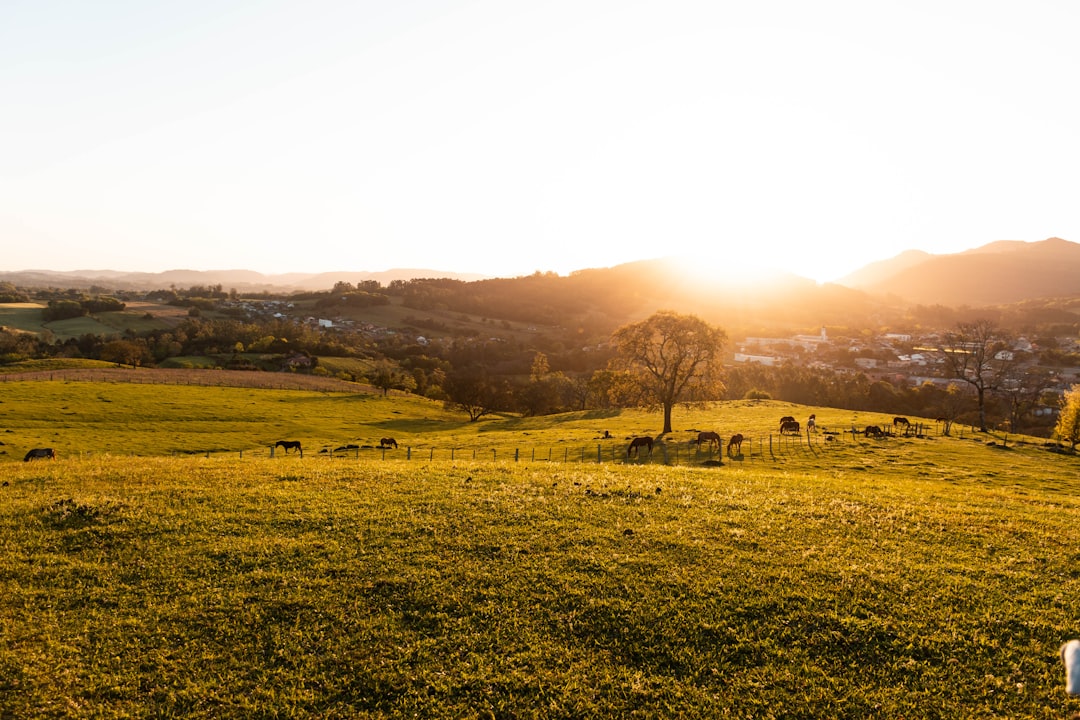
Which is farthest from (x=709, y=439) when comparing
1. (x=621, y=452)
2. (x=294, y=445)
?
(x=294, y=445)

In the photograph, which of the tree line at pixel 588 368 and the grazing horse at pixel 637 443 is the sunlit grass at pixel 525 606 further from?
the tree line at pixel 588 368

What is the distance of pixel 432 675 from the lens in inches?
417

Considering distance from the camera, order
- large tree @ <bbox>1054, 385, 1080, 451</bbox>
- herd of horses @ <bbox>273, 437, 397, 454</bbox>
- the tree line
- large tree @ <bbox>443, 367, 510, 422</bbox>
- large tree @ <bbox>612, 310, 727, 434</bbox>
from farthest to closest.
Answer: large tree @ <bbox>443, 367, 510, 422</bbox> < the tree line < large tree @ <bbox>612, 310, 727, 434</bbox> < large tree @ <bbox>1054, 385, 1080, 451</bbox> < herd of horses @ <bbox>273, 437, 397, 454</bbox>

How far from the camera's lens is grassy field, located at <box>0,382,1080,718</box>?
10156 millimetres

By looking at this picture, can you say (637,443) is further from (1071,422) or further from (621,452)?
(1071,422)

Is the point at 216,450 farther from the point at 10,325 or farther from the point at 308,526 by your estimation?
the point at 10,325

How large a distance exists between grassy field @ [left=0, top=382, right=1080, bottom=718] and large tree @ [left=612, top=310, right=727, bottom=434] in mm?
40347

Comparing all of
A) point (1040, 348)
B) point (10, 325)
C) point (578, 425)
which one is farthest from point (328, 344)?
point (1040, 348)

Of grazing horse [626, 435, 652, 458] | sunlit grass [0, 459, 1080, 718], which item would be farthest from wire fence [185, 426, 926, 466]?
sunlit grass [0, 459, 1080, 718]

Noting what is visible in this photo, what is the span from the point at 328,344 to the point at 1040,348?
257141mm

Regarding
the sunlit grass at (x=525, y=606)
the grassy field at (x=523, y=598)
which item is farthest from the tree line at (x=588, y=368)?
the sunlit grass at (x=525, y=606)

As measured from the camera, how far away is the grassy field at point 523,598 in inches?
400

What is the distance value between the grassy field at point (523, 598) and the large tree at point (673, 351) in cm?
4035

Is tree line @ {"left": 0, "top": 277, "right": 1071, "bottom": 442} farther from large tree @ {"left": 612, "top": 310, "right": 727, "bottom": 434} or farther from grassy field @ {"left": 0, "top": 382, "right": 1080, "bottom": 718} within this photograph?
grassy field @ {"left": 0, "top": 382, "right": 1080, "bottom": 718}
